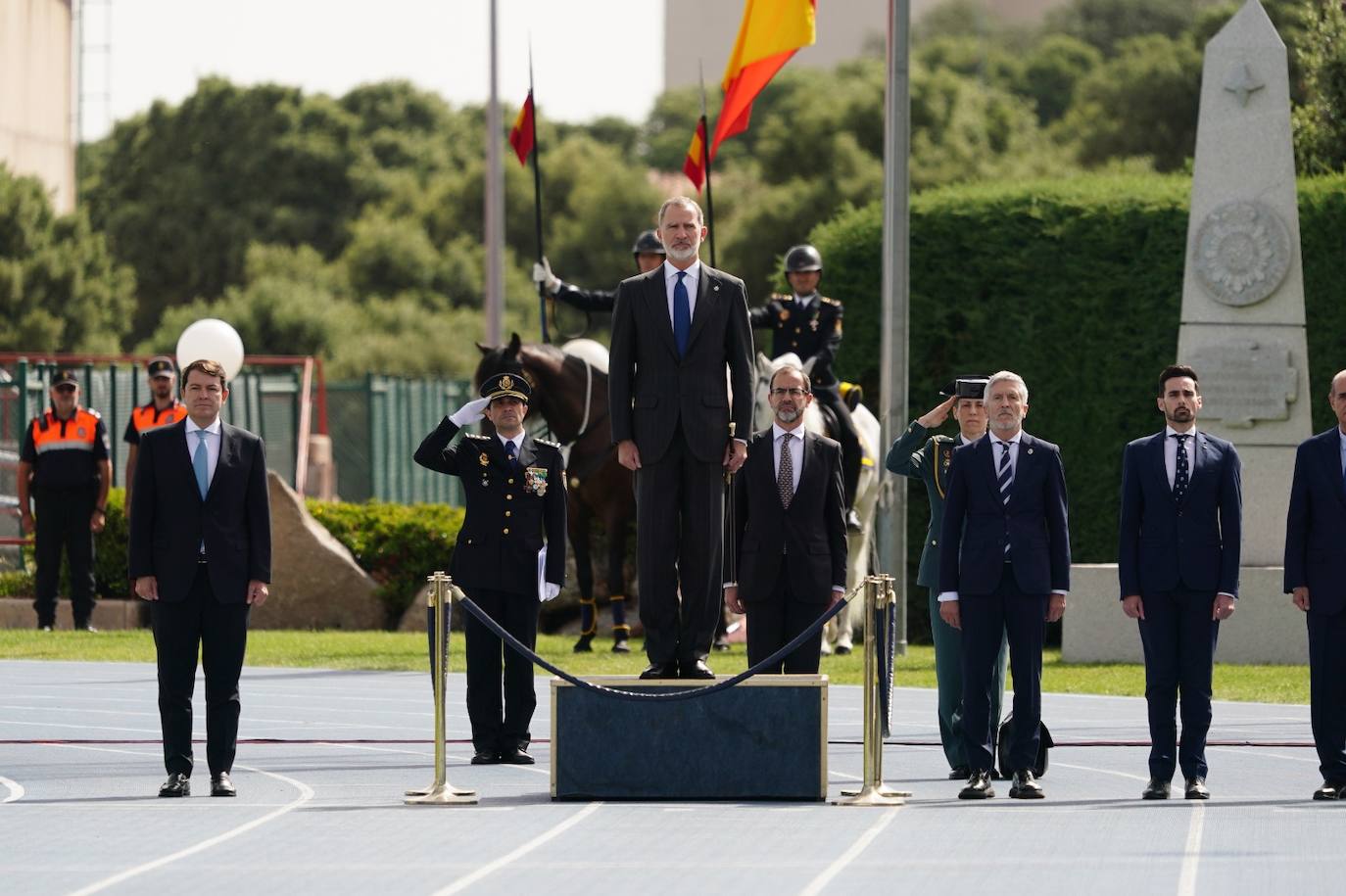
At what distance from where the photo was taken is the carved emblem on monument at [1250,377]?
19125 mm

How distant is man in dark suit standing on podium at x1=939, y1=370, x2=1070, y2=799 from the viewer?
10781 millimetres

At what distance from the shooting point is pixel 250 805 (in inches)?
412

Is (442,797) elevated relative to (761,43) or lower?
lower

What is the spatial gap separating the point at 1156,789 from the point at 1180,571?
95 centimetres

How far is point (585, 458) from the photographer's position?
1970 cm

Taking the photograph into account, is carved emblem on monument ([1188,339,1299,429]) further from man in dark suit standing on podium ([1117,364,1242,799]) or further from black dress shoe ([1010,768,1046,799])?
black dress shoe ([1010,768,1046,799])

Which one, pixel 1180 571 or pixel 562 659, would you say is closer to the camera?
pixel 1180 571

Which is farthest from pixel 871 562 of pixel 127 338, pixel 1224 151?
pixel 127 338

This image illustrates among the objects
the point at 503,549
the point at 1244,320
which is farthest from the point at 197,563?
the point at 1244,320

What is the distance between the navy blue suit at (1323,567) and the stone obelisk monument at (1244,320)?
7768 millimetres

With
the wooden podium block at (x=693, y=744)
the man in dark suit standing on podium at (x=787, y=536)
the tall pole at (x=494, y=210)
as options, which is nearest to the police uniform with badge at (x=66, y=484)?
the tall pole at (x=494, y=210)

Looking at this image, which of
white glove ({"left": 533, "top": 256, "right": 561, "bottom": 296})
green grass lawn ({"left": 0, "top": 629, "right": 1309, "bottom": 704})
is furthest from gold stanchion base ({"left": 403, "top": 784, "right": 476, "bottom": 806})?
white glove ({"left": 533, "top": 256, "right": 561, "bottom": 296})

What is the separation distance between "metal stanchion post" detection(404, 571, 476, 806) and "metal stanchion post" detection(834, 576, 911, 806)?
1.62 meters

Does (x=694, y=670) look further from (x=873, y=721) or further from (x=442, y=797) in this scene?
(x=442, y=797)
